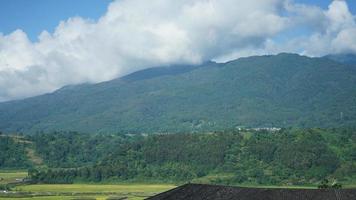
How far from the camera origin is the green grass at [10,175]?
10981 centimetres

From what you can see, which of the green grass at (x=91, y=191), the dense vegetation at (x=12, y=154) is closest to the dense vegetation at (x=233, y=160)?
the green grass at (x=91, y=191)

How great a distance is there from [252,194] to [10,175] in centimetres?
10082

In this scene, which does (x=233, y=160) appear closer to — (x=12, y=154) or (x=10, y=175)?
(x=10, y=175)

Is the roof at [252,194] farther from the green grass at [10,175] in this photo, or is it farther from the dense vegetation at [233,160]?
the green grass at [10,175]

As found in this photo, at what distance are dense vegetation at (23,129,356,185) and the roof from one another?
66.2m

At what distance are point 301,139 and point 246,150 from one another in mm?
11667

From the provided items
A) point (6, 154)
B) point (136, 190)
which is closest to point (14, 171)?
point (6, 154)

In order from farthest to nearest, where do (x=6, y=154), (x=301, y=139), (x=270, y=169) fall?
1. (x=6, y=154)
2. (x=301, y=139)
3. (x=270, y=169)

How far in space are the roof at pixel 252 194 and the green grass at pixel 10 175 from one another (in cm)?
8054

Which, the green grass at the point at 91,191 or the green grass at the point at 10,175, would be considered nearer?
the green grass at the point at 91,191

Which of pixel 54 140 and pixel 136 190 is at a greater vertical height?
pixel 54 140

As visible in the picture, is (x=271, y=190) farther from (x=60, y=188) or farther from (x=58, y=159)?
(x=58, y=159)

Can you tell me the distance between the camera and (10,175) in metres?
122

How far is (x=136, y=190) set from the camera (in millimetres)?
92625
